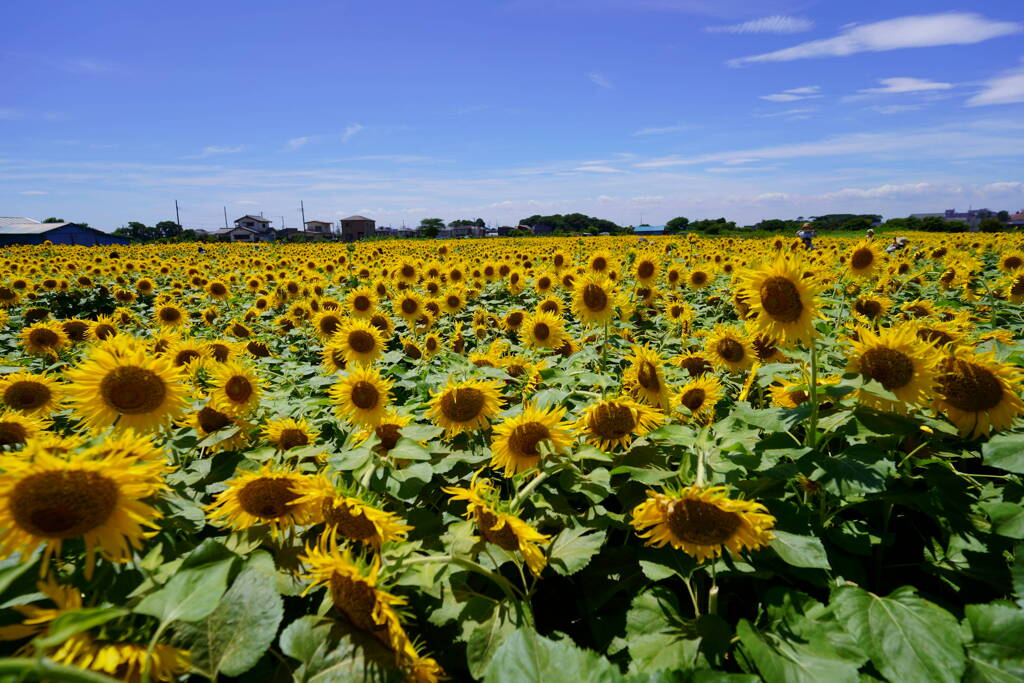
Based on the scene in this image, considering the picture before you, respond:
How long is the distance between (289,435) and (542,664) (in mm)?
1702

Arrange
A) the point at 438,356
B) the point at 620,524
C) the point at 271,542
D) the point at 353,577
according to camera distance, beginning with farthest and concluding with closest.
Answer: the point at 438,356 < the point at 620,524 < the point at 271,542 < the point at 353,577

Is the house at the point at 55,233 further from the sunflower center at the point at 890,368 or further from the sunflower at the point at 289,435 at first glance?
the sunflower center at the point at 890,368

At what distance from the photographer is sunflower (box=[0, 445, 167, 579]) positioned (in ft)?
3.73

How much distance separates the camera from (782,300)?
1.90m

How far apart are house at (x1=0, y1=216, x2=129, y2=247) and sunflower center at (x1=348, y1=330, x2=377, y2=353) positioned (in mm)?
49232

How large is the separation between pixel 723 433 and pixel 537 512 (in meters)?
0.80

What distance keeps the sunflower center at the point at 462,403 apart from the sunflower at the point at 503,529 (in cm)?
79

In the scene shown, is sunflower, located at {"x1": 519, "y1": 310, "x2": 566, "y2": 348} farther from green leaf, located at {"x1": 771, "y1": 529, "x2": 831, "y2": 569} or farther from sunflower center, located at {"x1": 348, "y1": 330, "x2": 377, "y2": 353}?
green leaf, located at {"x1": 771, "y1": 529, "x2": 831, "y2": 569}

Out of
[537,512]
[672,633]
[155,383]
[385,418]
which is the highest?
[155,383]

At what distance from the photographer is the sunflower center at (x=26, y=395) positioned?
262 centimetres

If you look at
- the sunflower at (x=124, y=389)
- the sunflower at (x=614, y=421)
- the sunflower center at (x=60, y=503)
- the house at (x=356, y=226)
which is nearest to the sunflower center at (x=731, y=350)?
the sunflower at (x=614, y=421)

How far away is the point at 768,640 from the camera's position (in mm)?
1333

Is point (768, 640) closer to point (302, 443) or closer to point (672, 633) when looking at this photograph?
point (672, 633)

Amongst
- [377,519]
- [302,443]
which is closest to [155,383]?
[302,443]
